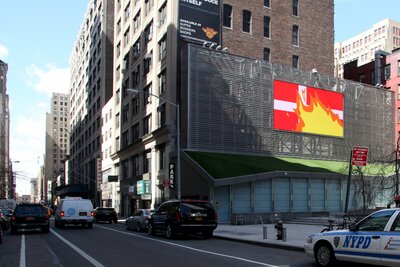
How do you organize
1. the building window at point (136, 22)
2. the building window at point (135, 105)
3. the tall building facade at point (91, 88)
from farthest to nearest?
1. the tall building facade at point (91, 88)
2. the building window at point (136, 22)
3. the building window at point (135, 105)

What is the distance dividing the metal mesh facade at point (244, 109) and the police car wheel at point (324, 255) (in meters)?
26.7

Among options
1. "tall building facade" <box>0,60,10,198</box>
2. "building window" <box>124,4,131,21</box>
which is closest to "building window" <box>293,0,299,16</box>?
"building window" <box>124,4,131,21</box>

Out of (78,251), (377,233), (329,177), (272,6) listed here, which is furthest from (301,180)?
(377,233)

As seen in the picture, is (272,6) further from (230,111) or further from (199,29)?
(230,111)

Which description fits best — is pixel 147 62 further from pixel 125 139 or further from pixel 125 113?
pixel 125 139

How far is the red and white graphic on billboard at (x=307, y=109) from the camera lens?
1745 inches

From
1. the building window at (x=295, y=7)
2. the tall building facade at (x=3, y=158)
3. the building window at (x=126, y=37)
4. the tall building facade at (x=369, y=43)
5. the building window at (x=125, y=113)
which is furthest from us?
the tall building facade at (x=369, y=43)

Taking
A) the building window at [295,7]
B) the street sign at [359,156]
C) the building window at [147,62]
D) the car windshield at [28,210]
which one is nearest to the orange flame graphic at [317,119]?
the building window at [295,7]

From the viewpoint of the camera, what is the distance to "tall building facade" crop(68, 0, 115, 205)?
78688mm

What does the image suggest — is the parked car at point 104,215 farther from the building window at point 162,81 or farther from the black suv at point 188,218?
the black suv at point 188,218

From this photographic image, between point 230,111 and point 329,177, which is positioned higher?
point 230,111

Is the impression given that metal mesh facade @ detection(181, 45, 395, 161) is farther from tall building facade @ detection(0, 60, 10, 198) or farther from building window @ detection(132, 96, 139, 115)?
tall building facade @ detection(0, 60, 10, 198)

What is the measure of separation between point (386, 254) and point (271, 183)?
25.9m

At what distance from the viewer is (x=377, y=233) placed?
408 inches
